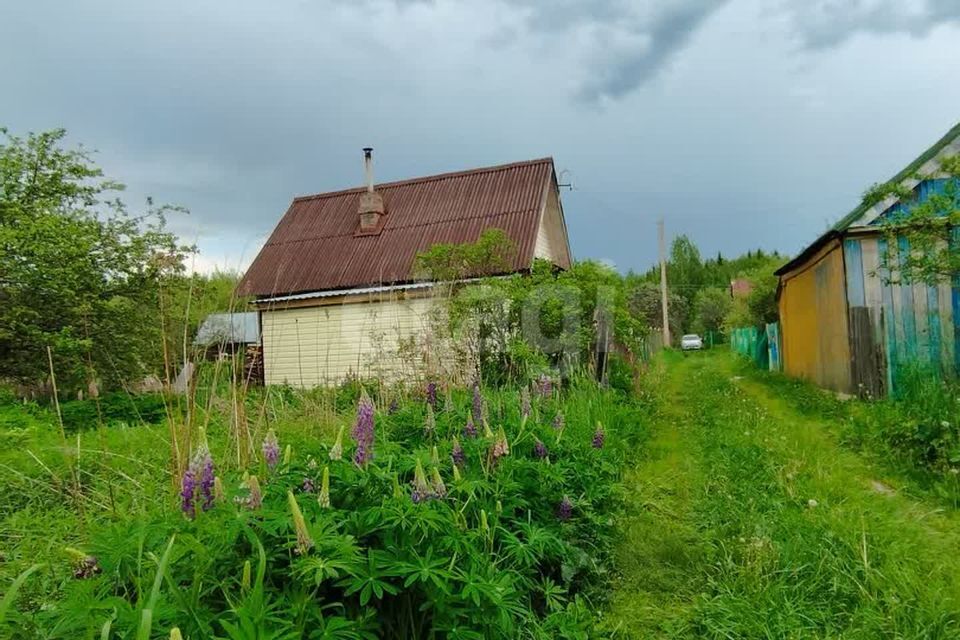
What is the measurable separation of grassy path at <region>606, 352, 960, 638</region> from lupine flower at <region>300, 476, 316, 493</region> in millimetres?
1583

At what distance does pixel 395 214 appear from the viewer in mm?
16812

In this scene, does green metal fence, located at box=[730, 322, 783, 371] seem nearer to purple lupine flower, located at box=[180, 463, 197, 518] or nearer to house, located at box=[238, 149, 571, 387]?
house, located at box=[238, 149, 571, 387]

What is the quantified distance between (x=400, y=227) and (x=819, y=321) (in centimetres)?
1057

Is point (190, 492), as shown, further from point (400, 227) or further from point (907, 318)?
point (400, 227)

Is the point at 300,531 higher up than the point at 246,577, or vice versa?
the point at 300,531

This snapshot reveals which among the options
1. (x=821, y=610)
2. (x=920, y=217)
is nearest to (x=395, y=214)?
(x=920, y=217)

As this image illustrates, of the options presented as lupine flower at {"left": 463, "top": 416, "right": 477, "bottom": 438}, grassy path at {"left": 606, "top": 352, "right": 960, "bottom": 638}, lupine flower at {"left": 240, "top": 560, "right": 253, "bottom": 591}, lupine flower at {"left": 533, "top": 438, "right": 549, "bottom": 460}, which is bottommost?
grassy path at {"left": 606, "top": 352, "right": 960, "bottom": 638}

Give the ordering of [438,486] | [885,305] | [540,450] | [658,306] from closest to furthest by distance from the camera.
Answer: [438,486], [540,450], [885,305], [658,306]

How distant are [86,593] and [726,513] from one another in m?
3.58

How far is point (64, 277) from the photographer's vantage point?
11.2m

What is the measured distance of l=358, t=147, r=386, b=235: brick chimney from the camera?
54.3 ft

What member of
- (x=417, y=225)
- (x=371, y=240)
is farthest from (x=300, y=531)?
(x=371, y=240)

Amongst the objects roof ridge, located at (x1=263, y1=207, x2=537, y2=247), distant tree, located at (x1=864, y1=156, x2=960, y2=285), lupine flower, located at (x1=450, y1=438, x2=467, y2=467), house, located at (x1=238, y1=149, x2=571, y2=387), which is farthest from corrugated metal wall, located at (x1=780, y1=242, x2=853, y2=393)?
lupine flower, located at (x1=450, y1=438, x2=467, y2=467)

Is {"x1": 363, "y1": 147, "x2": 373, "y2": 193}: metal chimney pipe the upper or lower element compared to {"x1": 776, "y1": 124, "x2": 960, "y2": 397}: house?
upper
